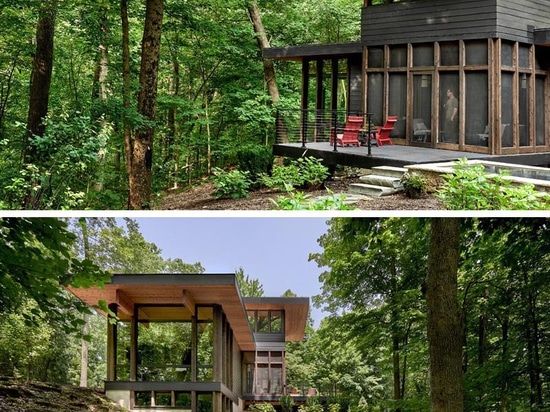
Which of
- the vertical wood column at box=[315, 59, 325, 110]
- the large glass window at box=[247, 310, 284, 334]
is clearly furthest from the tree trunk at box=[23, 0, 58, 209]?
the large glass window at box=[247, 310, 284, 334]

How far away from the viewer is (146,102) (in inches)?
563

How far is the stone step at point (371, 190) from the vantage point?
12.1m

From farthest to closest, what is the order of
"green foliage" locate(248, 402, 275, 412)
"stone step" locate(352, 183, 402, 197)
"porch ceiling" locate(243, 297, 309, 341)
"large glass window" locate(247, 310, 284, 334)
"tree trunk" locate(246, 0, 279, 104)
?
"large glass window" locate(247, 310, 284, 334), "tree trunk" locate(246, 0, 279, 104), "porch ceiling" locate(243, 297, 309, 341), "green foliage" locate(248, 402, 275, 412), "stone step" locate(352, 183, 402, 197)

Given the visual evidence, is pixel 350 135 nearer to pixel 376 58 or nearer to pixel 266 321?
pixel 376 58

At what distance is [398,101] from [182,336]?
6.97 m

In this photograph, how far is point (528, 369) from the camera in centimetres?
978

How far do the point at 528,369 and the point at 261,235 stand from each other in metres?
18.0

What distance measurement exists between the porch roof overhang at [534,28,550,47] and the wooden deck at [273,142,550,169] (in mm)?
2135

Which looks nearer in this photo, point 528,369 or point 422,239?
point 528,369

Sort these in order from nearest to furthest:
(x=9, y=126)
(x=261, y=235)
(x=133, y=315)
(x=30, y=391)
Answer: (x=30, y=391), (x=133, y=315), (x=9, y=126), (x=261, y=235)

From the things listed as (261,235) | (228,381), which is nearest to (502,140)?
(228,381)

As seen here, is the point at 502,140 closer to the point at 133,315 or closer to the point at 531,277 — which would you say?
the point at 531,277

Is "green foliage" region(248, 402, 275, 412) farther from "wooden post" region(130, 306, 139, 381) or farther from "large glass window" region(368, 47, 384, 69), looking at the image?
"large glass window" region(368, 47, 384, 69)

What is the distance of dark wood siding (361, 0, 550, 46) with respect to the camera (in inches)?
559
